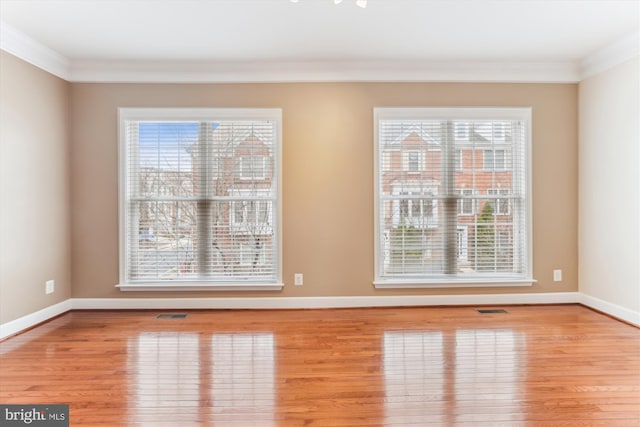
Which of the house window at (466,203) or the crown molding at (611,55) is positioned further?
the house window at (466,203)

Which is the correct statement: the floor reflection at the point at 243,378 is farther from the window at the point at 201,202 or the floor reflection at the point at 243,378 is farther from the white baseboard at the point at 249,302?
the window at the point at 201,202

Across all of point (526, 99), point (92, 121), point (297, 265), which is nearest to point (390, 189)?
point (297, 265)

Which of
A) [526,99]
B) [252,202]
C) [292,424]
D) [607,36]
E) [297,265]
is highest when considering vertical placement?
[607,36]

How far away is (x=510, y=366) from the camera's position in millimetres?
2656

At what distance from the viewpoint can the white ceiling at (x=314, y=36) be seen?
2.99m

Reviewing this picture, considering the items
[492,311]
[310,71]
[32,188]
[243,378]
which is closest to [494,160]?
[492,311]

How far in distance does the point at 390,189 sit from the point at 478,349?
1912mm

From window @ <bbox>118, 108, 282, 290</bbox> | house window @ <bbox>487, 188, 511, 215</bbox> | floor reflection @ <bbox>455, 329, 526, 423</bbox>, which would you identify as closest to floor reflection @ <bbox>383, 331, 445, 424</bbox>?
floor reflection @ <bbox>455, 329, 526, 423</bbox>

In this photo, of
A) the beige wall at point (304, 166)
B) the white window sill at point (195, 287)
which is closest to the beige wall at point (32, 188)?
the beige wall at point (304, 166)

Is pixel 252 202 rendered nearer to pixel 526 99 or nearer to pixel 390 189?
pixel 390 189

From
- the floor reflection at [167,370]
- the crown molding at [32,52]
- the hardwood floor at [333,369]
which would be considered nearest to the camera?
the hardwood floor at [333,369]

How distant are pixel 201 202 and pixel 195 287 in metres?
0.95

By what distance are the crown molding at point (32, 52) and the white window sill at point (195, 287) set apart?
238 centimetres

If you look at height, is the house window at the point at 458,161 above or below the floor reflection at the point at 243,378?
above
